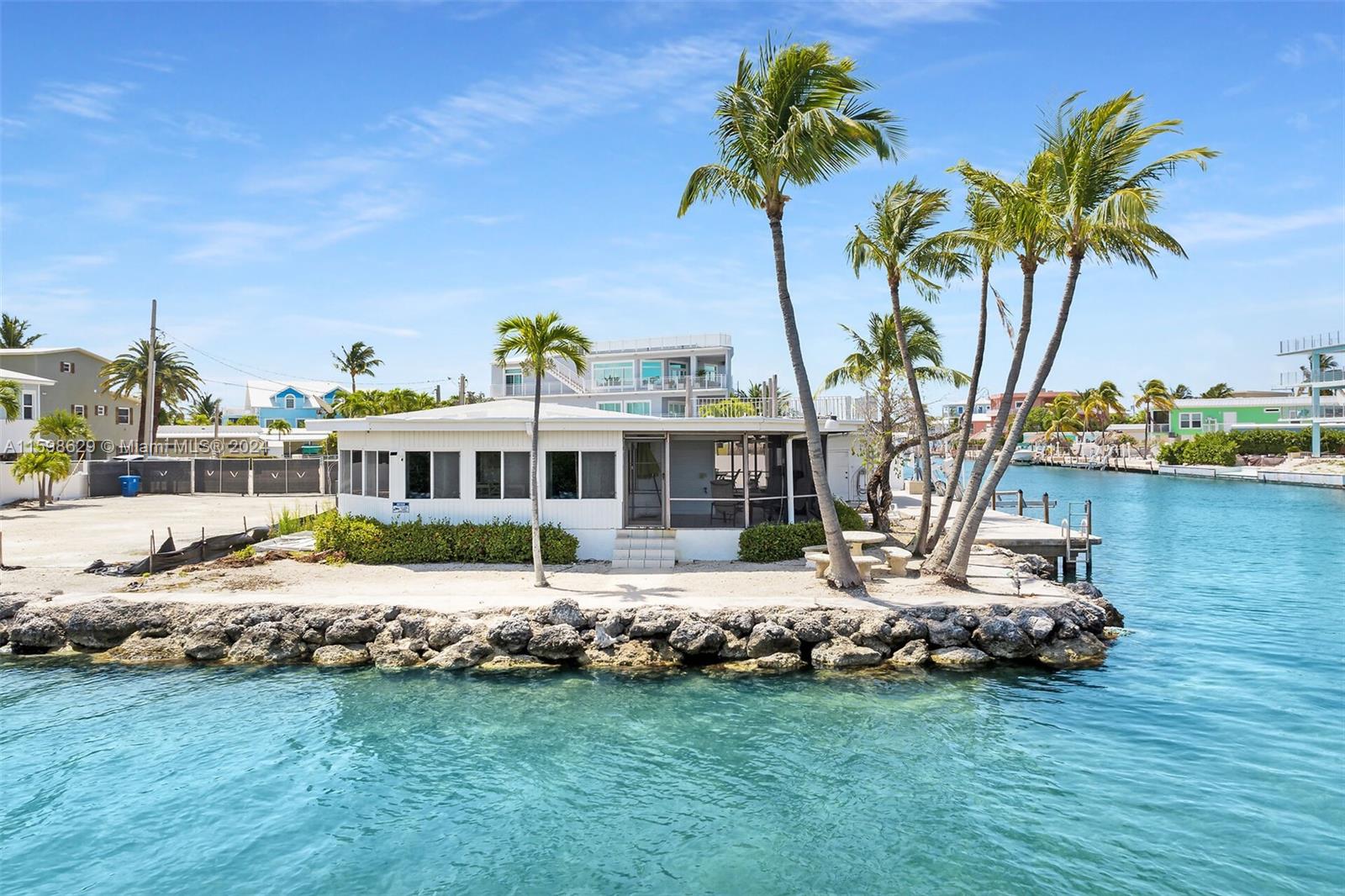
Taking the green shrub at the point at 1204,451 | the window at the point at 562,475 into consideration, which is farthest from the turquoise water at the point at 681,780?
the green shrub at the point at 1204,451

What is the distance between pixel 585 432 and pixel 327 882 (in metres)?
13.5

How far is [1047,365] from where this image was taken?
1736 centimetres

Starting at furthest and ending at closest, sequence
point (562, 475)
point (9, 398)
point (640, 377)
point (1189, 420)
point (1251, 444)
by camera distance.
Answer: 1. point (1189, 420)
2. point (1251, 444)
3. point (640, 377)
4. point (9, 398)
5. point (562, 475)

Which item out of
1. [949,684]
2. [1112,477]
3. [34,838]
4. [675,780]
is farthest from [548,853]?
[1112,477]

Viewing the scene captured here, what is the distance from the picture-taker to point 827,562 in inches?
716

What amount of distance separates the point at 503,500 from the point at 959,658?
11971 mm

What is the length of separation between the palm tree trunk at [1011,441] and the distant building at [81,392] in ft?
164

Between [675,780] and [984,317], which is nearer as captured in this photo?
[675,780]

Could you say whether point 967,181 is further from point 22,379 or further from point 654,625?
point 22,379

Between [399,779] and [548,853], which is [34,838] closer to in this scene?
[399,779]

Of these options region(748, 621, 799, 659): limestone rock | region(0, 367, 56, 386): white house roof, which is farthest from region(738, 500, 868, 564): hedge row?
region(0, 367, 56, 386): white house roof

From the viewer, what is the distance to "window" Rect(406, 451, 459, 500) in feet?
70.2

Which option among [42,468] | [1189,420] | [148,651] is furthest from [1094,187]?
[1189,420]

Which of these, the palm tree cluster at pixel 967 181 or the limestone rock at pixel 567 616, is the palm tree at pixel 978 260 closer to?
the palm tree cluster at pixel 967 181
